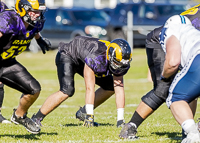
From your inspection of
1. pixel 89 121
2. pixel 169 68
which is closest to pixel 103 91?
pixel 89 121

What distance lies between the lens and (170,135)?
17.0 feet

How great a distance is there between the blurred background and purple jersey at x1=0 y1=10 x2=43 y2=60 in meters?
12.4

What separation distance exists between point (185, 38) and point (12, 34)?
217 cm

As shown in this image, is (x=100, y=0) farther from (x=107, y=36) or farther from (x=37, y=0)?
(x=37, y=0)

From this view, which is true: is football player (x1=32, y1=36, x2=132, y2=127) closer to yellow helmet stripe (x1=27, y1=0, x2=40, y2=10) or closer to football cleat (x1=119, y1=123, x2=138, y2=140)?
football cleat (x1=119, y1=123, x2=138, y2=140)

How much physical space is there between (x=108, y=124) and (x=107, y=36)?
13.1 meters

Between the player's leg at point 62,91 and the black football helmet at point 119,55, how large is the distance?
2.38ft

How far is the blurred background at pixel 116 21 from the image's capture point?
18.3 m

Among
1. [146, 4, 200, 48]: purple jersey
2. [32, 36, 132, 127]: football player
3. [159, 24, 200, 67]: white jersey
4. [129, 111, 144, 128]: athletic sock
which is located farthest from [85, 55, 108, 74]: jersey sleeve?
[159, 24, 200, 67]: white jersey

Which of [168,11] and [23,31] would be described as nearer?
[23,31]

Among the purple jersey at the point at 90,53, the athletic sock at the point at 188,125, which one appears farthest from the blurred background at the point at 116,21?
the athletic sock at the point at 188,125

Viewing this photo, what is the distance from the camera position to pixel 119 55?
5.26m

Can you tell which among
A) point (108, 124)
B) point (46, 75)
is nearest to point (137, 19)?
point (46, 75)

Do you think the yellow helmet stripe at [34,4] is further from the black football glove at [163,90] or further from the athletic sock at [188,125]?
the athletic sock at [188,125]
